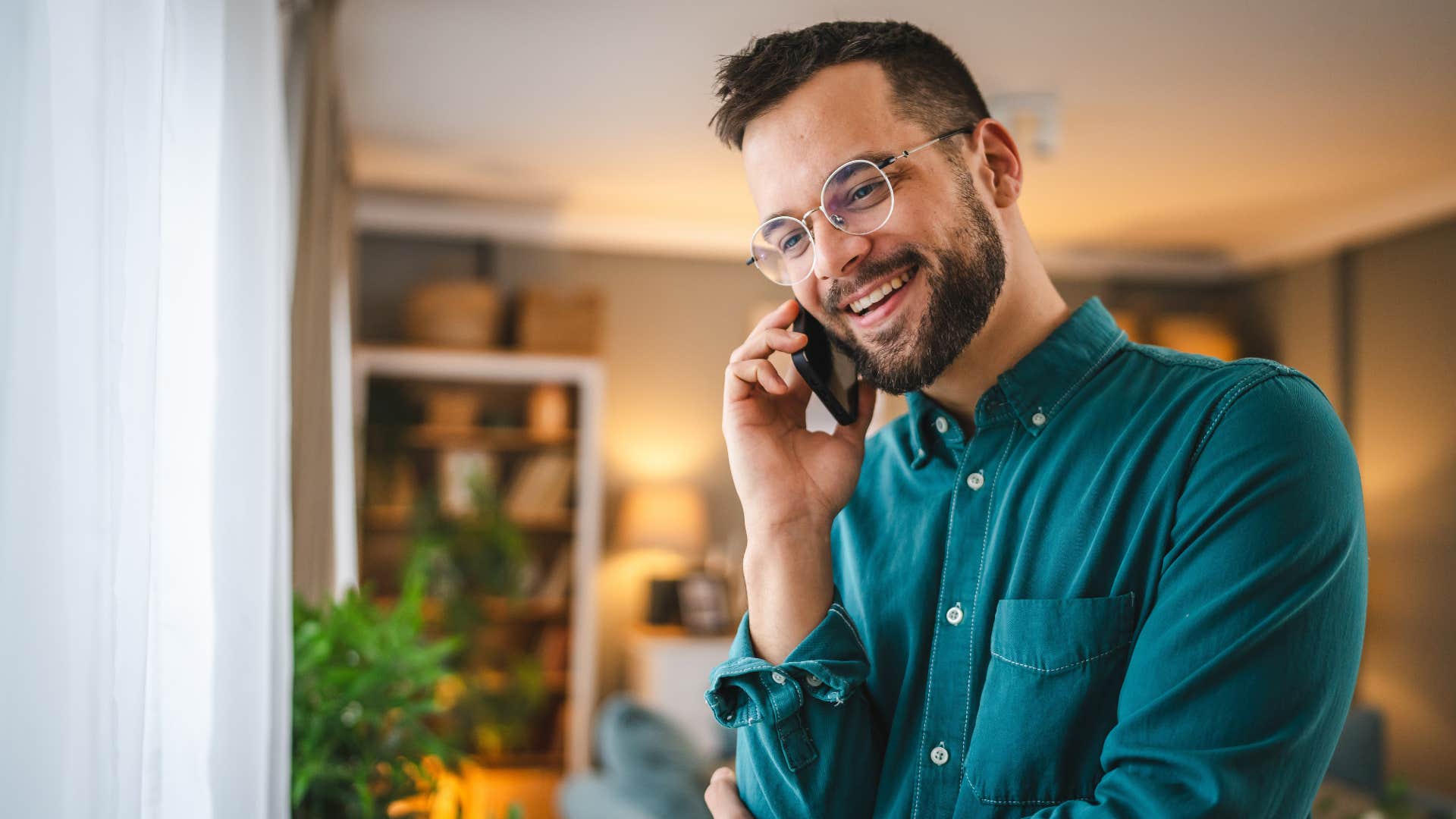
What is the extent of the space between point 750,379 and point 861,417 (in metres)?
0.13

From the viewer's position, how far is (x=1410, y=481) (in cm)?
472

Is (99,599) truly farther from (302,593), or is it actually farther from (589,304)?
(589,304)

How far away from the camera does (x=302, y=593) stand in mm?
2521

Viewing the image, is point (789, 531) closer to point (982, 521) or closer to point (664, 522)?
point (982, 521)

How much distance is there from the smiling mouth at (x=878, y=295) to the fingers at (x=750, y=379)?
129mm

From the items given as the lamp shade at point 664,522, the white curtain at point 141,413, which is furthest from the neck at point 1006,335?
the lamp shade at point 664,522

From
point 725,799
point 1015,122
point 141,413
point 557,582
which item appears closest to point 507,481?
point 557,582

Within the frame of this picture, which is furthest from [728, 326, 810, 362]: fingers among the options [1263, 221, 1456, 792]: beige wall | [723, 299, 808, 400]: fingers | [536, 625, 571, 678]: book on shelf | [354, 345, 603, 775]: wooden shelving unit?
[1263, 221, 1456, 792]: beige wall

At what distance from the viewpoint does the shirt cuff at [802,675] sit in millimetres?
1005

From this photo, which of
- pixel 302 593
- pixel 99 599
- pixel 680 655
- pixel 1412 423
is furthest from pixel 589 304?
pixel 99 599

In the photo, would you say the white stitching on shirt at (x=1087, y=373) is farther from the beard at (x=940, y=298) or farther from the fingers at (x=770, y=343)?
the fingers at (x=770, y=343)

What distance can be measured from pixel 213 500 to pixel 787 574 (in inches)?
40.6

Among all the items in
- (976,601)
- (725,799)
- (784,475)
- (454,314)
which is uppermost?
(454,314)

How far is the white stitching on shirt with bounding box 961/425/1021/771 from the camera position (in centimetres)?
96
